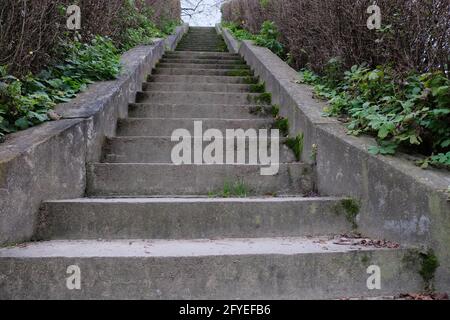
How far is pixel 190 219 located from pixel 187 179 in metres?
0.69

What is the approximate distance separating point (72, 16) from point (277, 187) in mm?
2936

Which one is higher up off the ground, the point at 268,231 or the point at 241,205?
the point at 241,205

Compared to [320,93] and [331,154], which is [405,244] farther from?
[320,93]

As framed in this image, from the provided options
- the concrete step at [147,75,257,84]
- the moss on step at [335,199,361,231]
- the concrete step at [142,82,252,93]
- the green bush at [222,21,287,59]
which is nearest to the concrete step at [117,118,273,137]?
the concrete step at [142,82,252,93]

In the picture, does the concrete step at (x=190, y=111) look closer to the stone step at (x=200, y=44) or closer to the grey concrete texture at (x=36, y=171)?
the grey concrete texture at (x=36, y=171)

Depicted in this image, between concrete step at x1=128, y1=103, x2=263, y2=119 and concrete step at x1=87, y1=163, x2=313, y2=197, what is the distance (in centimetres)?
146

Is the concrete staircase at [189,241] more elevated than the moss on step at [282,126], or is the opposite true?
the moss on step at [282,126]

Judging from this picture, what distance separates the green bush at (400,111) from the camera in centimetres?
269

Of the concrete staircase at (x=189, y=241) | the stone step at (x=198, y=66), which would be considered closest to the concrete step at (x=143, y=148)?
the concrete staircase at (x=189, y=241)

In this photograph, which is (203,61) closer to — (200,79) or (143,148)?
(200,79)

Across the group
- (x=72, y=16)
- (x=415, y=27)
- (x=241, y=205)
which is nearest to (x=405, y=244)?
(x=241, y=205)

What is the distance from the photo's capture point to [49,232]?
279 centimetres

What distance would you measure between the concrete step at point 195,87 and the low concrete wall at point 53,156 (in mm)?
1389
